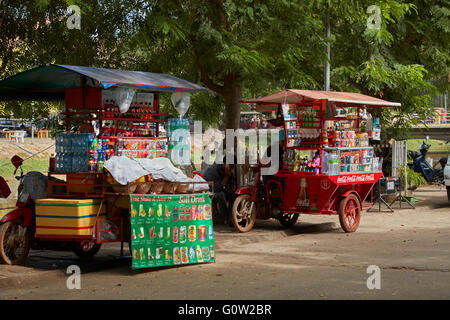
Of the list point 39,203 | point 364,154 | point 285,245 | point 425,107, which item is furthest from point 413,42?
point 39,203

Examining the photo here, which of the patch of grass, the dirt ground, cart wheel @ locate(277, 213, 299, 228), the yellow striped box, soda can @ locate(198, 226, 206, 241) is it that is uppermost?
the patch of grass

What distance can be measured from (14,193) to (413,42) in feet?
41.6

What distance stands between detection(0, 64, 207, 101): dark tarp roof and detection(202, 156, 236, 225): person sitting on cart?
3.74 metres

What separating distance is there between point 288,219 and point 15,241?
6.43 metres

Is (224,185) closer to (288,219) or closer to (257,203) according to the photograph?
(257,203)

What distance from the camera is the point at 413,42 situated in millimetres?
21438

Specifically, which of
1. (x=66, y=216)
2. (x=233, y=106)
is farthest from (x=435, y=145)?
(x=66, y=216)

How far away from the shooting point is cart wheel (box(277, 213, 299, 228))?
1522 cm

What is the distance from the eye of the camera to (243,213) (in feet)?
46.6

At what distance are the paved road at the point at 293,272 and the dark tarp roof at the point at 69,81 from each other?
2620 mm

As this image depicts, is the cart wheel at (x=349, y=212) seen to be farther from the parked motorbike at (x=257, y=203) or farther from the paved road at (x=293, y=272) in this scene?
the parked motorbike at (x=257, y=203)

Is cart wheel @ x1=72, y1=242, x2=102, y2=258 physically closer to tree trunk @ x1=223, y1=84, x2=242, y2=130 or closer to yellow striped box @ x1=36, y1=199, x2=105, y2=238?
yellow striped box @ x1=36, y1=199, x2=105, y2=238

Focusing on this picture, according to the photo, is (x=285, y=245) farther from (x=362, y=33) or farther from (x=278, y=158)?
(x=362, y=33)

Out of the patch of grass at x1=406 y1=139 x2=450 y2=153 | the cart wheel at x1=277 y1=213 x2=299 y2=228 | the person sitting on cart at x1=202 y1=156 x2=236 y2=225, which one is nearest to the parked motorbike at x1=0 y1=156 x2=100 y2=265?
the person sitting on cart at x1=202 y1=156 x2=236 y2=225
